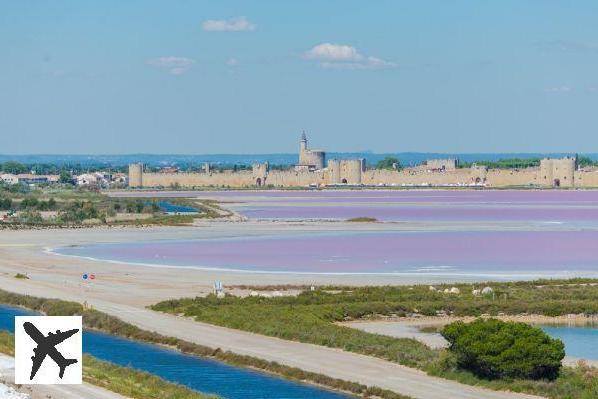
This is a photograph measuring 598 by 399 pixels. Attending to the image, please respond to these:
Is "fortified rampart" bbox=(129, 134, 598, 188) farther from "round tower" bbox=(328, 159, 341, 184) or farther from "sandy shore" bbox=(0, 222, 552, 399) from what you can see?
"sandy shore" bbox=(0, 222, 552, 399)

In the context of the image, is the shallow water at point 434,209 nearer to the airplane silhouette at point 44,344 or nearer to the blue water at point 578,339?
the blue water at point 578,339

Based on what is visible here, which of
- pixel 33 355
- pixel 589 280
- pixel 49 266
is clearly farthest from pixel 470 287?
pixel 33 355

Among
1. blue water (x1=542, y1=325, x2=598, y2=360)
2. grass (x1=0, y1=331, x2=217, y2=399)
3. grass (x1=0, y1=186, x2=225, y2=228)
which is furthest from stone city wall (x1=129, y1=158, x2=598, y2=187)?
grass (x1=0, y1=331, x2=217, y2=399)

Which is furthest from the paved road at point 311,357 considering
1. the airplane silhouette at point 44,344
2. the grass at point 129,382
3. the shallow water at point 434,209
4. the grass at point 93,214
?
the shallow water at point 434,209

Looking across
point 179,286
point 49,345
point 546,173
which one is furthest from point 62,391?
point 546,173

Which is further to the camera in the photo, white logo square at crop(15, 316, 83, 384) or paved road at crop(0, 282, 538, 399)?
paved road at crop(0, 282, 538, 399)

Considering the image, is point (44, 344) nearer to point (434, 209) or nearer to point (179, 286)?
point (179, 286)
